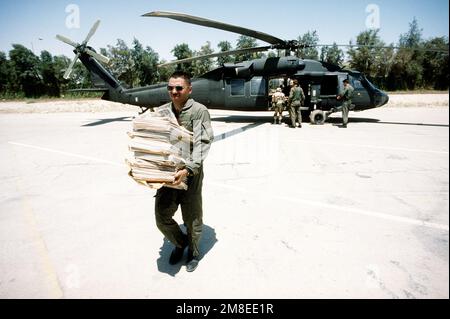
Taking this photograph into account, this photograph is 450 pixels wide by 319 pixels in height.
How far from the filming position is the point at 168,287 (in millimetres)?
2533

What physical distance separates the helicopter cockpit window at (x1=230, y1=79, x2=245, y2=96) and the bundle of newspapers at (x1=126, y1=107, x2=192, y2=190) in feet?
34.8

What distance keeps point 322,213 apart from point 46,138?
10.7 m

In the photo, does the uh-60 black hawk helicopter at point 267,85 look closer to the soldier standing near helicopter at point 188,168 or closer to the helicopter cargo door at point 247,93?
the helicopter cargo door at point 247,93

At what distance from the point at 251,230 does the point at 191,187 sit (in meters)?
1.27

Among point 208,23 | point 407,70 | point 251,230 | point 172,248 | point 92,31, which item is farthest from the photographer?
point 407,70

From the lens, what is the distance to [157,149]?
7.55ft

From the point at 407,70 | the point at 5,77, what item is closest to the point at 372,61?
the point at 407,70

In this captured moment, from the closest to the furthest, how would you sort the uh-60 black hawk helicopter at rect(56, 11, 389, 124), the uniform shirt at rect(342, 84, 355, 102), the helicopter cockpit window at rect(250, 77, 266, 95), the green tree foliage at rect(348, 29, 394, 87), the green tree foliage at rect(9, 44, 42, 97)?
1. the uniform shirt at rect(342, 84, 355, 102)
2. the uh-60 black hawk helicopter at rect(56, 11, 389, 124)
3. the helicopter cockpit window at rect(250, 77, 266, 95)
4. the green tree foliage at rect(348, 29, 394, 87)
5. the green tree foliage at rect(9, 44, 42, 97)

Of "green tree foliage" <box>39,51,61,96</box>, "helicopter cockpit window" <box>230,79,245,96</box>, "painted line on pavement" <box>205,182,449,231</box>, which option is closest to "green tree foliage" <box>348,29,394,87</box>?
"helicopter cockpit window" <box>230,79,245,96</box>

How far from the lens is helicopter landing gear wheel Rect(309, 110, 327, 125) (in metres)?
11.8

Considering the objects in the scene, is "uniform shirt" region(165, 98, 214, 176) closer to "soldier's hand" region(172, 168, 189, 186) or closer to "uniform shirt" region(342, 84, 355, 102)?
"soldier's hand" region(172, 168, 189, 186)

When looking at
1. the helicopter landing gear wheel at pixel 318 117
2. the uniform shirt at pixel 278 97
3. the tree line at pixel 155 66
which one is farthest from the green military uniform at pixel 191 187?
the tree line at pixel 155 66

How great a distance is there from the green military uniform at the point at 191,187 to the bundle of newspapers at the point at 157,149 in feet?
0.39

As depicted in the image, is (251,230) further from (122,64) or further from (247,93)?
(122,64)
